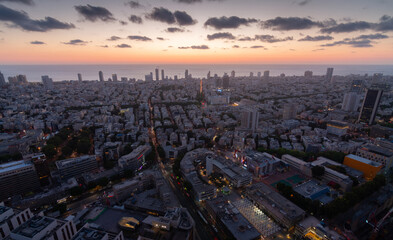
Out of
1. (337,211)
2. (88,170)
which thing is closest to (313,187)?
(337,211)

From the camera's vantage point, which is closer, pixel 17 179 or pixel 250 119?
pixel 17 179

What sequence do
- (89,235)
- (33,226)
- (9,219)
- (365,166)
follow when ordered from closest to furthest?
(89,235)
(33,226)
(9,219)
(365,166)

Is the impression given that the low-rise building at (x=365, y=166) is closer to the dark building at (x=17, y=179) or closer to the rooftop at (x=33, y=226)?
the rooftop at (x=33, y=226)

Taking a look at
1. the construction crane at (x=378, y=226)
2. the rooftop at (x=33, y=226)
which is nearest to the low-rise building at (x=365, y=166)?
the construction crane at (x=378, y=226)

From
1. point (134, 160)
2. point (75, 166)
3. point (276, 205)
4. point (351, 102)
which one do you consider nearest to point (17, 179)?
point (75, 166)

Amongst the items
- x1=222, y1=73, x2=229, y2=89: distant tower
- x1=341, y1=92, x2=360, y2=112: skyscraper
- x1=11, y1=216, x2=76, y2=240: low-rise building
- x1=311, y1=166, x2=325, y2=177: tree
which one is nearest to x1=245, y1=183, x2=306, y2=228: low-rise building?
x1=311, y1=166, x2=325, y2=177: tree

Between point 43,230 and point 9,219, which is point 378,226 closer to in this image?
point 43,230
